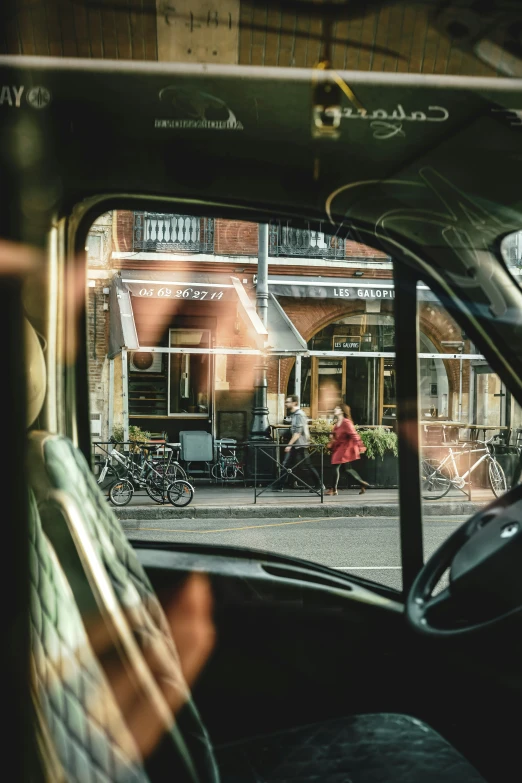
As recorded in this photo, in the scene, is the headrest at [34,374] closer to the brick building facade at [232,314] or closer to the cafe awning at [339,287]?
the brick building facade at [232,314]

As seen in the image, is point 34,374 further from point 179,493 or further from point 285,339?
point 179,493

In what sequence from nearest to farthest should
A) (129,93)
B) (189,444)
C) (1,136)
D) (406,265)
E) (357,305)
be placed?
(1,136) < (129,93) < (406,265) < (357,305) < (189,444)

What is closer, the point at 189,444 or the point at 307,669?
the point at 307,669

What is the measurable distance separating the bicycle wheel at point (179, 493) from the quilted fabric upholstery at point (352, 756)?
2307mm

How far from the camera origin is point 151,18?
51.8 inches

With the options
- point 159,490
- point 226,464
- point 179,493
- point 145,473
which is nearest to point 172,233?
point 226,464

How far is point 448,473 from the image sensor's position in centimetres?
197

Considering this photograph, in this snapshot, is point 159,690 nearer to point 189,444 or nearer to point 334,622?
point 334,622

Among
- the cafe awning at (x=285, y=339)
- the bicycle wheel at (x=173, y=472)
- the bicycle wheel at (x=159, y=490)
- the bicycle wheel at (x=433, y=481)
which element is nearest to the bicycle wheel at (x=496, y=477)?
the bicycle wheel at (x=433, y=481)

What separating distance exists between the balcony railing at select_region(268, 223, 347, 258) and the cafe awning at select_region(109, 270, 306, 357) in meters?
0.17

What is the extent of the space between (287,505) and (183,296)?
4.79 m

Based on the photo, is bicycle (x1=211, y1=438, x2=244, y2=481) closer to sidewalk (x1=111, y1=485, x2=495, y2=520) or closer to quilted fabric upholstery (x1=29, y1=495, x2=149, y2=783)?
sidewalk (x1=111, y1=485, x2=495, y2=520)

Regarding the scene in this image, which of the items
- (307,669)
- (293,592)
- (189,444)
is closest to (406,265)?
(293,592)

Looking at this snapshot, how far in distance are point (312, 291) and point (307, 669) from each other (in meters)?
1.13
